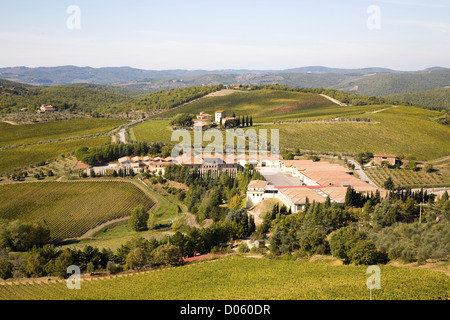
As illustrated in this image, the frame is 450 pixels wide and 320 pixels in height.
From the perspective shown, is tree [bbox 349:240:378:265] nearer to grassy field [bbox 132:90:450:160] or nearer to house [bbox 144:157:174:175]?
house [bbox 144:157:174:175]

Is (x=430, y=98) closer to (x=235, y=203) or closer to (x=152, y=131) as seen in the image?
(x=152, y=131)

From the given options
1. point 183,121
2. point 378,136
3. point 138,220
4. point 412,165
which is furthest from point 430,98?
point 138,220

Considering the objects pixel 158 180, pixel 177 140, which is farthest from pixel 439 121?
pixel 158 180

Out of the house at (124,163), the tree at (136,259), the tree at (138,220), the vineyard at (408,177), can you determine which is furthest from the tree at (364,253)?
the house at (124,163)
